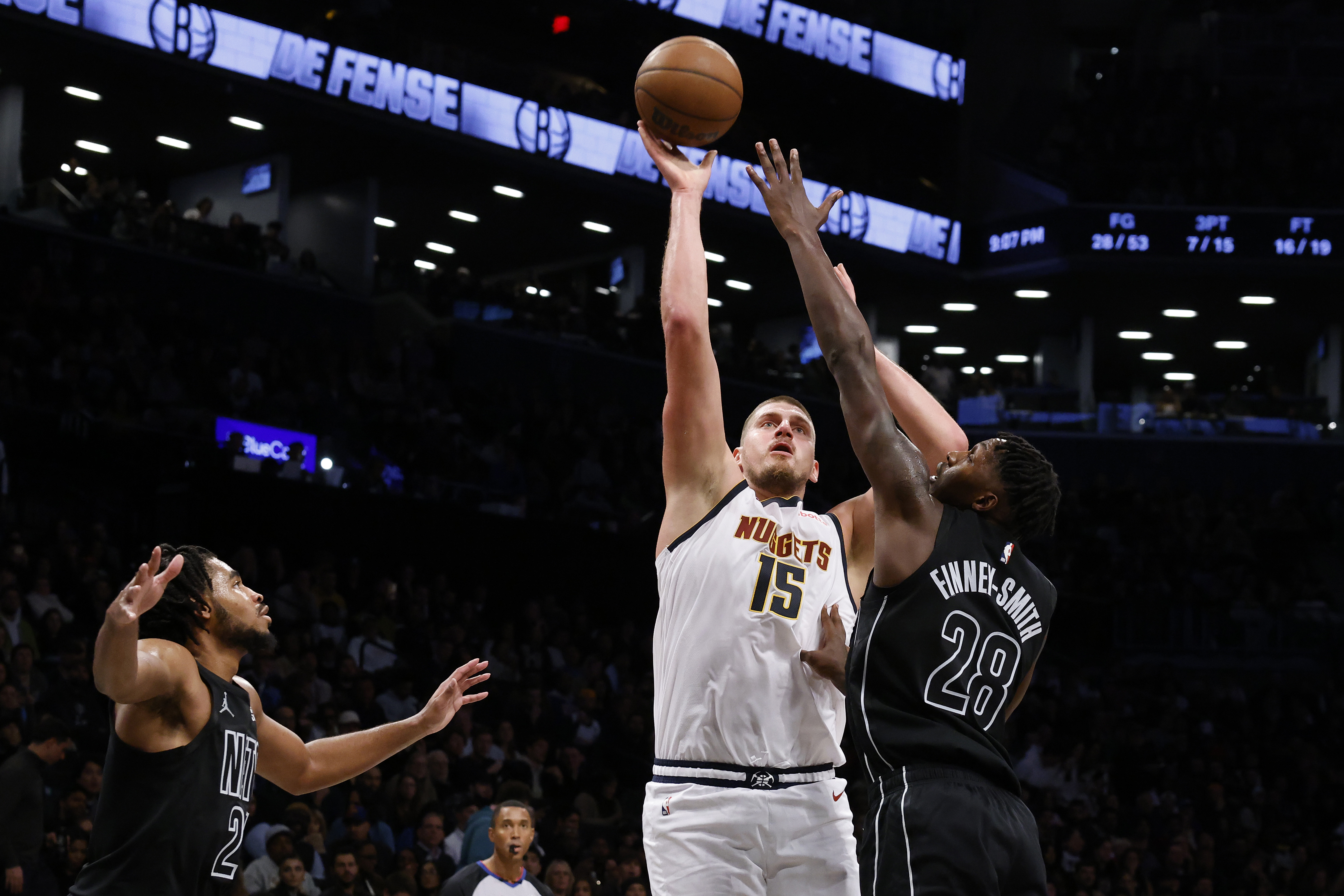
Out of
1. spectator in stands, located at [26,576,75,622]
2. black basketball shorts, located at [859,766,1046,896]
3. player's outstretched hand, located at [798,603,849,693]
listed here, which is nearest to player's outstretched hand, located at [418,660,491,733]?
player's outstretched hand, located at [798,603,849,693]

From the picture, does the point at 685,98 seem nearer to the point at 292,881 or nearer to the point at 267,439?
the point at 292,881

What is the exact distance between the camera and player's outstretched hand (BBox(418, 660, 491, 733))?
5.31 metres

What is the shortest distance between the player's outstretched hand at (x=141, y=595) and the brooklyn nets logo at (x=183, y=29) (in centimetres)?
1755

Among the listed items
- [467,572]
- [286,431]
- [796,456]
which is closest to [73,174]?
[286,431]

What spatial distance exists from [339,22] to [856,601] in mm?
18776

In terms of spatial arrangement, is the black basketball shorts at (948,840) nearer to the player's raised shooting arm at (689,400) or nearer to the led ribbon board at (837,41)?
the player's raised shooting arm at (689,400)

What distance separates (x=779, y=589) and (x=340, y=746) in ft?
5.61

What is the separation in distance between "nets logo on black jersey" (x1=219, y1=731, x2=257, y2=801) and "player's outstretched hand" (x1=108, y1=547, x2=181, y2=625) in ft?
2.25

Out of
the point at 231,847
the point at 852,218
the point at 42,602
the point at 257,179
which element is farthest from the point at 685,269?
the point at 852,218

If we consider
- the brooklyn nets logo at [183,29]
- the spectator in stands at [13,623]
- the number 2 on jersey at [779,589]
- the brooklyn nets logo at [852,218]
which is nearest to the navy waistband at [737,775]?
the number 2 on jersey at [779,589]

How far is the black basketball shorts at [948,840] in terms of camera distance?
383 cm

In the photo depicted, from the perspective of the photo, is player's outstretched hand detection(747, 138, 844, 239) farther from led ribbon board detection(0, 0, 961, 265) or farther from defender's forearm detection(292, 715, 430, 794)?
led ribbon board detection(0, 0, 961, 265)

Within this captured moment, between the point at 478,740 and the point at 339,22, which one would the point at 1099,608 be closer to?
the point at 478,740

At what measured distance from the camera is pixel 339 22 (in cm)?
2188
